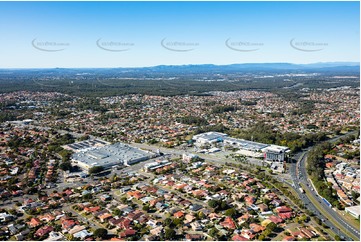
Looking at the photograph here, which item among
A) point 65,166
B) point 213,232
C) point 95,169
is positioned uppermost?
point 65,166

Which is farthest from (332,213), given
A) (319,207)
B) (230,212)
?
(230,212)

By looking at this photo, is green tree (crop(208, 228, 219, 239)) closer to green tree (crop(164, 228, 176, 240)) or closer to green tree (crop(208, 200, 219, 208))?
green tree (crop(164, 228, 176, 240))

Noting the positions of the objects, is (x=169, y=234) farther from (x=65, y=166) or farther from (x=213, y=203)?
(x=65, y=166)

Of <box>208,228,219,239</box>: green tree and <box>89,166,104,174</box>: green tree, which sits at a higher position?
<box>89,166,104,174</box>: green tree

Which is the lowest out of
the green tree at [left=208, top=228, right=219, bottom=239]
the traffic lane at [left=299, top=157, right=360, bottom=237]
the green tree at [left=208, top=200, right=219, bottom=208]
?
the traffic lane at [left=299, top=157, right=360, bottom=237]

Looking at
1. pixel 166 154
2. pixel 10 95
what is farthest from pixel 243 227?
pixel 10 95

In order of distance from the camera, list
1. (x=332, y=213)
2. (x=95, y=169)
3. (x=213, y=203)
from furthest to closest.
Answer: (x=95, y=169)
(x=213, y=203)
(x=332, y=213)

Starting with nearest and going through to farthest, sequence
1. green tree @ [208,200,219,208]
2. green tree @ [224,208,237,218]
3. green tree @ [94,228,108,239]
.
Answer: green tree @ [94,228,108,239]
green tree @ [224,208,237,218]
green tree @ [208,200,219,208]

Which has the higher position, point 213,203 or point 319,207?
point 213,203

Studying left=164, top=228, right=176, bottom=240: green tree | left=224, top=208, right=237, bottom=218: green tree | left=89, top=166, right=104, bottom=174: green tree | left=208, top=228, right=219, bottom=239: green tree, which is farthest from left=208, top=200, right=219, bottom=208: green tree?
left=89, top=166, right=104, bottom=174: green tree

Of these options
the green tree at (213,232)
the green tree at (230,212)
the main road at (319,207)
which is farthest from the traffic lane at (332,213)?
the green tree at (213,232)

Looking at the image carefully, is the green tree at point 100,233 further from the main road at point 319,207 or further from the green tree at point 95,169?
the main road at point 319,207
